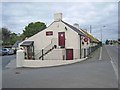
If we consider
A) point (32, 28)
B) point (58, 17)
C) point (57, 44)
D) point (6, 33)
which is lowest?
point (57, 44)

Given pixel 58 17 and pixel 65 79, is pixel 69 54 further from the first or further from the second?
pixel 65 79

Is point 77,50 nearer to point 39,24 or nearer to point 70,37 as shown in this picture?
point 70,37

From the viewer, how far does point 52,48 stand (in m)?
27.4

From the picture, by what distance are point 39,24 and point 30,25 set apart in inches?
156

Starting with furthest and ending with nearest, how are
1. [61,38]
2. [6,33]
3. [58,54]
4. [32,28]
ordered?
[6,33]
[32,28]
[61,38]
[58,54]

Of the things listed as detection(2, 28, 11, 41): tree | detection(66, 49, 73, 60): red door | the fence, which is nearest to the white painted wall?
the fence

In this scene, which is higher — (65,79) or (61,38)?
(61,38)

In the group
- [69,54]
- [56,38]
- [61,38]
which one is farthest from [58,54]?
[56,38]

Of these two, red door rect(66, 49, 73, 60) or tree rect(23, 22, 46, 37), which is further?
tree rect(23, 22, 46, 37)

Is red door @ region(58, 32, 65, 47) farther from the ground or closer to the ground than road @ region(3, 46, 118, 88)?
farther from the ground

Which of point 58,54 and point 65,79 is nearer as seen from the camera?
point 65,79

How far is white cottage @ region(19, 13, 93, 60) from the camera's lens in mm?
26625

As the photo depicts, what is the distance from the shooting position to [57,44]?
28328 millimetres

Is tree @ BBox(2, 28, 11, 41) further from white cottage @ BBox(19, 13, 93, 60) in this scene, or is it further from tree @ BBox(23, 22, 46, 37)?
white cottage @ BBox(19, 13, 93, 60)
